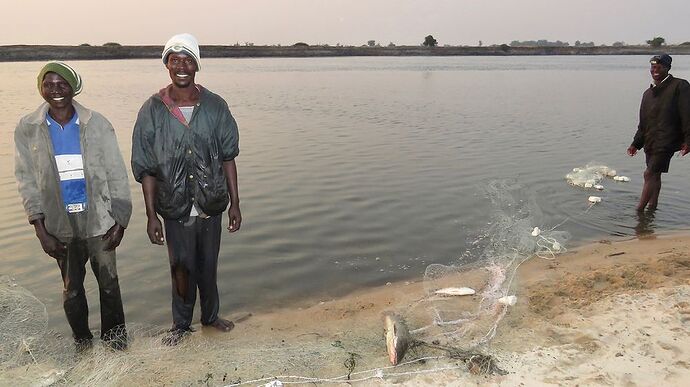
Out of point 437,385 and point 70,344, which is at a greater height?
point 437,385

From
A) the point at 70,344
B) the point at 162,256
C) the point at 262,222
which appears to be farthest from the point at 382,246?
the point at 70,344

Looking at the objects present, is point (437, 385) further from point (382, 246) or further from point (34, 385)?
point (382, 246)

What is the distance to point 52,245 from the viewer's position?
3541mm

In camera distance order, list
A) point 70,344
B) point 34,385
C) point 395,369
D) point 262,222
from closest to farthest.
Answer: point 34,385, point 395,369, point 70,344, point 262,222

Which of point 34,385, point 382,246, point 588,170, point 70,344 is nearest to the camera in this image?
point 34,385

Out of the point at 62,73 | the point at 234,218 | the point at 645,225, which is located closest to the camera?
the point at 62,73

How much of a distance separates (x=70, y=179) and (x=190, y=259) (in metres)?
1.02

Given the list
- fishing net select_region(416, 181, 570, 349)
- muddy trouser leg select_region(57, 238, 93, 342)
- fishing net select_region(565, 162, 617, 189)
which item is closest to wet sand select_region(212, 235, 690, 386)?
fishing net select_region(416, 181, 570, 349)

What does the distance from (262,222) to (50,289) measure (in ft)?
9.33

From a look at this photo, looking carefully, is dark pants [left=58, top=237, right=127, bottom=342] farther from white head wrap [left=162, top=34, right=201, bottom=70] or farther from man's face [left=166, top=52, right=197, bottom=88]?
white head wrap [left=162, top=34, right=201, bottom=70]

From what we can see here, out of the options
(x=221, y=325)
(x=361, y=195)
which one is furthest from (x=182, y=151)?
(x=361, y=195)

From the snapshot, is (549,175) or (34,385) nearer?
(34,385)

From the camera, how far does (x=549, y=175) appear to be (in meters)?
10.3

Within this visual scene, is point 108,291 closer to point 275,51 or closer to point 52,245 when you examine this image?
point 52,245
